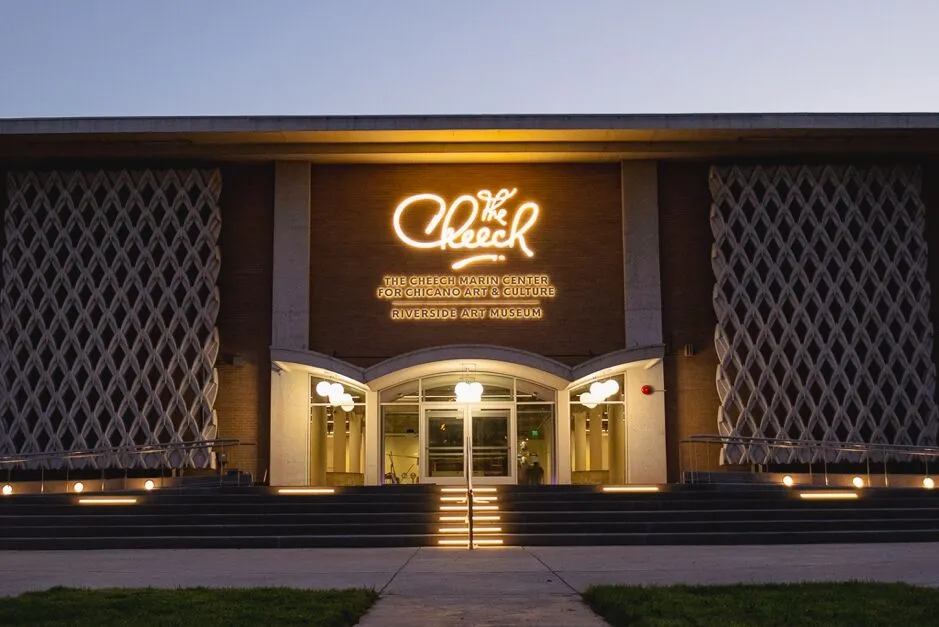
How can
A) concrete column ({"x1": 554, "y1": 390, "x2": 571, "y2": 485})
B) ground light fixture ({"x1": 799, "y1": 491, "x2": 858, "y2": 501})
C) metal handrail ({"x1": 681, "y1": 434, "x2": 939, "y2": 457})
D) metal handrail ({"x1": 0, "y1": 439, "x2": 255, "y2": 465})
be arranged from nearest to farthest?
ground light fixture ({"x1": 799, "y1": 491, "x2": 858, "y2": 501}), metal handrail ({"x1": 681, "y1": 434, "x2": 939, "y2": 457}), metal handrail ({"x1": 0, "y1": 439, "x2": 255, "y2": 465}), concrete column ({"x1": 554, "y1": 390, "x2": 571, "y2": 485})

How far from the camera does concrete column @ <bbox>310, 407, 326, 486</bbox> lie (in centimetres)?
2625

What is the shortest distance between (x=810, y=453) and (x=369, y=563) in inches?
528

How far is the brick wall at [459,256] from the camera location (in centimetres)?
2647

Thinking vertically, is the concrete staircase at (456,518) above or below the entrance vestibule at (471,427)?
below

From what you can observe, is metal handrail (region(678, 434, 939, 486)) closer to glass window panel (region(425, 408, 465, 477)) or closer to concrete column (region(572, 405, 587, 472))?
concrete column (region(572, 405, 587, 472))

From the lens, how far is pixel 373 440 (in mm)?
26203

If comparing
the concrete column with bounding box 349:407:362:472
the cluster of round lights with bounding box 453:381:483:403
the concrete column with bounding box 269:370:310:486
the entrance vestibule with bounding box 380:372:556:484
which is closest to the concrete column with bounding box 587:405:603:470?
the entrance vestibule with bounding box 380:372:556:484

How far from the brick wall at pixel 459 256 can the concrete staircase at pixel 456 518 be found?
219 inches

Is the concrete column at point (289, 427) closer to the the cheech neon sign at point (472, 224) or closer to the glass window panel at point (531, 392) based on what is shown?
the the cheech neon sign at point (472, 224)

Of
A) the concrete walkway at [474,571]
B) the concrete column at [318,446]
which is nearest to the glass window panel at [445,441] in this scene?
the concrete column at [318,446]

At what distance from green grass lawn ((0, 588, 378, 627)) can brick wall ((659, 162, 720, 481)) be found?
15.8 m

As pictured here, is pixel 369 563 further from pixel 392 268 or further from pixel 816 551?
pixel 392 268

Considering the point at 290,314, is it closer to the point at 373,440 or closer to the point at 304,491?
the point at 373,440

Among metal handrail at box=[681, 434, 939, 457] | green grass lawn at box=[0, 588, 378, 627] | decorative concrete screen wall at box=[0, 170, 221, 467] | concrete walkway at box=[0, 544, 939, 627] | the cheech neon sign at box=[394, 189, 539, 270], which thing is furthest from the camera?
the cheech neon sign at box=[394, 189, 539, 270]
